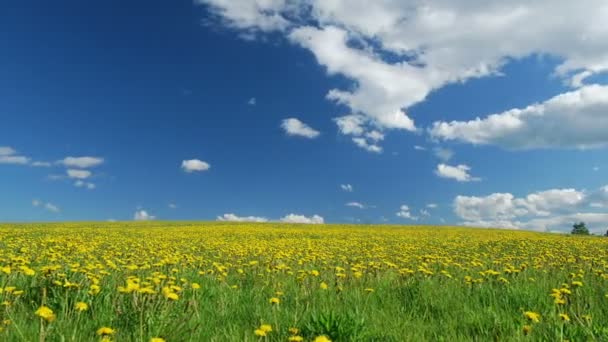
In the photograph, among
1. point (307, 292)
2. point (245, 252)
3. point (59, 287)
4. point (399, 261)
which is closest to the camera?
point (59, 287)

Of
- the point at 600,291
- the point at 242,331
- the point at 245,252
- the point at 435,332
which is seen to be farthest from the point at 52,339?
the point at 245,252

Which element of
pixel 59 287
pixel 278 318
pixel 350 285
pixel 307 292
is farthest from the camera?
pixel 350 285

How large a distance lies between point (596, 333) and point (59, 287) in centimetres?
653

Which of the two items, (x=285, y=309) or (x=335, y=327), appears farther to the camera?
(x=285, y=309)

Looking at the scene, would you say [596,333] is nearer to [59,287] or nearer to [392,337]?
[392,337]

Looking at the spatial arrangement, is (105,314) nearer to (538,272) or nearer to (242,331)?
(242,331)

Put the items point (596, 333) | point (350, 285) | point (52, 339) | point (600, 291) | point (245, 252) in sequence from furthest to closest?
point (245, 252)
point (350, 285)
point (600, 291)
point (596, 333)
point (52, 339)

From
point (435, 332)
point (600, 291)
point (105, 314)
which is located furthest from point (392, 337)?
point (600, 291)

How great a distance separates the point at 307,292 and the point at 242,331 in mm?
2103

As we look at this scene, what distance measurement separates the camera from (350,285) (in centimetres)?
805

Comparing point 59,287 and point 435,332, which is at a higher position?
point 59,287

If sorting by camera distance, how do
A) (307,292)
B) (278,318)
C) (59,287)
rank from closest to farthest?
(278,318)
(59,287)
(307,292)

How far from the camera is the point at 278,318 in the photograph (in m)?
5.28

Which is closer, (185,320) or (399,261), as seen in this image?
(185,320)
